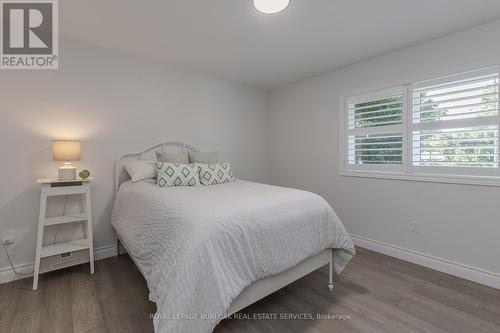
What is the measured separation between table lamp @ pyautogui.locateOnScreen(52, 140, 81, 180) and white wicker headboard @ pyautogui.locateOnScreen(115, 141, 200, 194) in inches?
19.4

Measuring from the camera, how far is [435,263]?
7.77ft

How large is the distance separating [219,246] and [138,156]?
6.72ft

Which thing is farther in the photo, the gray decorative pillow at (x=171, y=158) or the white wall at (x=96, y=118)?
the gray decorative pillow at (x=171, y=158)

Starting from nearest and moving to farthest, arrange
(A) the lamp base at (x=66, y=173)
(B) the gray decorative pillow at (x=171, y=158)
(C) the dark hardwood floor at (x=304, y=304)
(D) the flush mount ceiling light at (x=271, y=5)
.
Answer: (C) the dark hardwood floor at (x=304, y=304)
(D) the flush mount ceiling light at (x=271, y=5)
(A) the lamp base at (x=66, y=173)
(B) the gray decorative pillow at (x=171, y=158)

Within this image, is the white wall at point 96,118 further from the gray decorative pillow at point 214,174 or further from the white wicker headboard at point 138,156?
the gray decorative pillow at point 214,174

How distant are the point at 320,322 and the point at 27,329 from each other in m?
1.96

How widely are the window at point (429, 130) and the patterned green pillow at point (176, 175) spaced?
200 cm

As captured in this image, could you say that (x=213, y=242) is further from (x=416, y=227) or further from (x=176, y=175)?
(x=416, y=227)

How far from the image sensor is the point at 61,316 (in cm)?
166

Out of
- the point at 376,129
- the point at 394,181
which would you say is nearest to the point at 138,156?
the point at 376,129

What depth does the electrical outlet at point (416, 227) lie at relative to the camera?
97.7 inches

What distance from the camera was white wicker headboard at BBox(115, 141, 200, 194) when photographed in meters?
2.70

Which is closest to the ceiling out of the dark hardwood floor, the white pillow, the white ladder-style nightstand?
the white pillow

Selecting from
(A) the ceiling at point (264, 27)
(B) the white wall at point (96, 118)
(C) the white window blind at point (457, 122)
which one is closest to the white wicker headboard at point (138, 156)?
(B) the white wall at point (96, 118)
